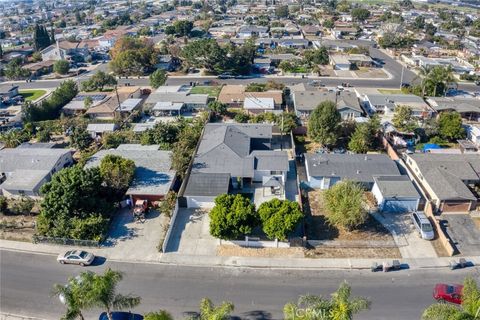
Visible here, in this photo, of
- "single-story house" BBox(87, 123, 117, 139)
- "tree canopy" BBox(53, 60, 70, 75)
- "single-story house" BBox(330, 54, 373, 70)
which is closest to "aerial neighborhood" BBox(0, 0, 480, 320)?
"single-story house" BBox(87, 123, 117, 139)

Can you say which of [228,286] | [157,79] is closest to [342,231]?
[228,286]

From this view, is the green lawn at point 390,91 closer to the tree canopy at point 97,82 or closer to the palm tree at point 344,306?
the tree canopy at point 97,82

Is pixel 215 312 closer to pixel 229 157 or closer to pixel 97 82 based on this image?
pixel 229 157

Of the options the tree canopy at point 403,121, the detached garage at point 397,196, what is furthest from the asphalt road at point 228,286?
the tree canopy at point 403,121

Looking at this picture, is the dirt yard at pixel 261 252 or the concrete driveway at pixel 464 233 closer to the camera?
the dirt yard at pixel 261 252

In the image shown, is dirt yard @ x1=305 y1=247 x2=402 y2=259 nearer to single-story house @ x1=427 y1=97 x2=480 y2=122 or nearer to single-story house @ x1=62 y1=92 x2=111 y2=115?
single-story house @ x1=427 y1=97 x2=480 y2=122

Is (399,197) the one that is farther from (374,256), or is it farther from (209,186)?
(209,186)

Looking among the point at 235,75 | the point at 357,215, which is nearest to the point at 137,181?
the point at 357,215
